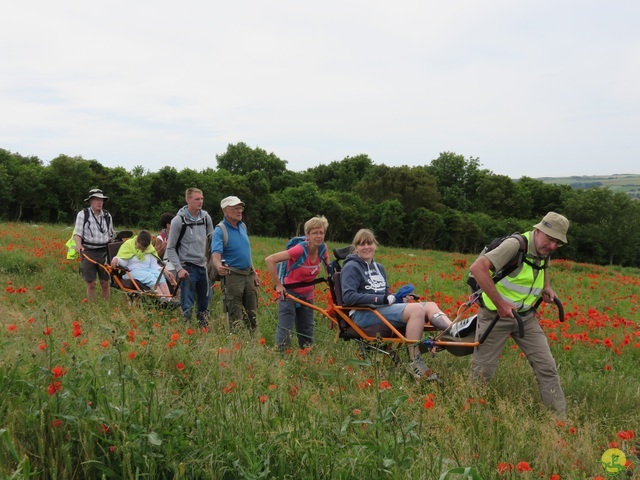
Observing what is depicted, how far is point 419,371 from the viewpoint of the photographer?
220 inches

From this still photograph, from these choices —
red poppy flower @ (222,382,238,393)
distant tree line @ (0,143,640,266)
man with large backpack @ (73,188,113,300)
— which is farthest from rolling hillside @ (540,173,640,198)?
red poppy flower @ (222,382,238,393)

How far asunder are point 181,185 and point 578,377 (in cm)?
4456

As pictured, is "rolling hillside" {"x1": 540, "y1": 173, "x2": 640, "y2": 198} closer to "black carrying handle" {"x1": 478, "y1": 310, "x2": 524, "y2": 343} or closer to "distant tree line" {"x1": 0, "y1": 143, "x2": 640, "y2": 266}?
"distant tree line" {"x1": 0, "y1": 143, "x2": 640, "y2": 266}

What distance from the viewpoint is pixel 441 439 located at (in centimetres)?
362

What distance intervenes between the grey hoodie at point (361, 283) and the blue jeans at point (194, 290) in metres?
2.39

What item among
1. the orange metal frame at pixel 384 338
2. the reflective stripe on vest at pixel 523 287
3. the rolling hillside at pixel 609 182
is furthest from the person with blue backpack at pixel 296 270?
the rolling hillside at pixel 609 182

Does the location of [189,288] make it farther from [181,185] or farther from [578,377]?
[181,185]

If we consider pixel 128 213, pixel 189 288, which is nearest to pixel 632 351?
pixel 189 288

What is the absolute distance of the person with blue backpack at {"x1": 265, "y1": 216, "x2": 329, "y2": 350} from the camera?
6.41 meters

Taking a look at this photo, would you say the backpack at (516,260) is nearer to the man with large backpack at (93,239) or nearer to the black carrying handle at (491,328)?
the black carrying handle at (491,328)

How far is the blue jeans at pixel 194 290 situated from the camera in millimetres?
7684

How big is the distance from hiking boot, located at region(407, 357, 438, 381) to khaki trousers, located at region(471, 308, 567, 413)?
40 centimetres

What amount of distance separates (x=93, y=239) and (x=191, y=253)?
2.37 m

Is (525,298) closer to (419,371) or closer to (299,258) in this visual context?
(419,371)
